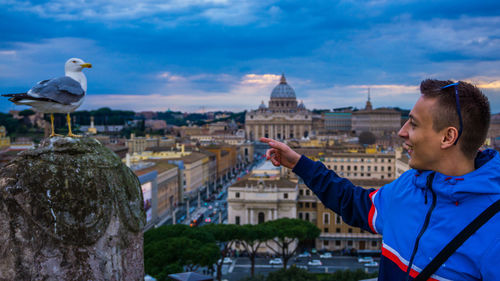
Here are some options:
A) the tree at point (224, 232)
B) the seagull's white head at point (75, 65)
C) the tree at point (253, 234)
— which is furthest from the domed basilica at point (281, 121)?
the seagull's white head at point (75, 65)

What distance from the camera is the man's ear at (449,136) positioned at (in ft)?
6.02

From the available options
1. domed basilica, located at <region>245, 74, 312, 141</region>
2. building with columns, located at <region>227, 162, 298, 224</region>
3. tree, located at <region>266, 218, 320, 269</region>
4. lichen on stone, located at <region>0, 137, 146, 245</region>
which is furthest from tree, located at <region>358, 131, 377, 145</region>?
lichen on stone, located at <region>0, 137, 146, 245</region>

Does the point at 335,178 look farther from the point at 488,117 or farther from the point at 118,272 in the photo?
the point at 118,272

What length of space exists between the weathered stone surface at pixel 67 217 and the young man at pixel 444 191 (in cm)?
250

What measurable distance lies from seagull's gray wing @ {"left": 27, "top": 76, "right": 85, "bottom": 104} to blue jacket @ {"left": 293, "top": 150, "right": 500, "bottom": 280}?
3221 millimetres

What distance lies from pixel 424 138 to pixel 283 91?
145 meters

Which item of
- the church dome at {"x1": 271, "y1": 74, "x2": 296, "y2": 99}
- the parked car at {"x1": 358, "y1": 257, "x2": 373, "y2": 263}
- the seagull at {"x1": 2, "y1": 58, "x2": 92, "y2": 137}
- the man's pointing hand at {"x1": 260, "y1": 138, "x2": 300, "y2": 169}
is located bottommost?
the parked car at {"x1": 358, "y1": 257, "x2": 373, "y2": 263}

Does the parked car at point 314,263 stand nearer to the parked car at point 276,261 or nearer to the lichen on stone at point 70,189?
the parked car at point 276,261

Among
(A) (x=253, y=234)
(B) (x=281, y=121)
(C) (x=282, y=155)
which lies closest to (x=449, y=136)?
(C) (x=282, y=155)

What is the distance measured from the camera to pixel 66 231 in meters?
3.71

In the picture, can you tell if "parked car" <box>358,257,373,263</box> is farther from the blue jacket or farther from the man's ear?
the man's ear

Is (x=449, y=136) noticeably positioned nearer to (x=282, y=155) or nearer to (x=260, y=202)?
(x=282, y=155)

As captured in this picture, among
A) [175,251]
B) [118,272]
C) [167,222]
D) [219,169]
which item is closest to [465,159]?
[118,272]

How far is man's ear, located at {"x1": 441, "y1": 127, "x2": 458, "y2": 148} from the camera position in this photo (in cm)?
183
